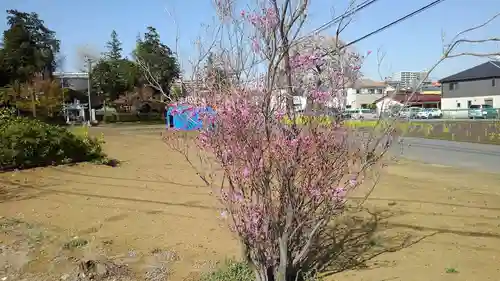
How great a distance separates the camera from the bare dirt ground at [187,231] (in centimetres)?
399

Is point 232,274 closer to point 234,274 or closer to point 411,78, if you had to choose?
point 234,274

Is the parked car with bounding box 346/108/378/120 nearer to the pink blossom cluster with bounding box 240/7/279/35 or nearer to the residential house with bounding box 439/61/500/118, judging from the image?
the pink blossom cluster with bounding box 240/7/279/35

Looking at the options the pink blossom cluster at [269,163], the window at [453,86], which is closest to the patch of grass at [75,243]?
the pink blossom cluster at [269,163]

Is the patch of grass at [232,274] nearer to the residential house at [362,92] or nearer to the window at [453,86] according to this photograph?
the residential house at [362,92]

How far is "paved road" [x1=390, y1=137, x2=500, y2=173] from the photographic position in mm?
12320

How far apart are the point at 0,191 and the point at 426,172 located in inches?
359

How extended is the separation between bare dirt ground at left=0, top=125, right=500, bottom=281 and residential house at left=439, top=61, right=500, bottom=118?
3978cm

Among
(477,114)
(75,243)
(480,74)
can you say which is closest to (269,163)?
(75,243)

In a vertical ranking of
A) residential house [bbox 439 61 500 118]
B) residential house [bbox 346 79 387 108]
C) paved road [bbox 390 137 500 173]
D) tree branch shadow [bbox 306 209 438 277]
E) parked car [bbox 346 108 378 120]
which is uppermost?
residential house [bbox 439 61 500 118]

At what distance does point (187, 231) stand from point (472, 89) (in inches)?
1966

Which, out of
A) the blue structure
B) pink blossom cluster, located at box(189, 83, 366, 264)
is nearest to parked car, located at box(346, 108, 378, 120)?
pink blossom cluster, located at box(189, 83, 366, 264)

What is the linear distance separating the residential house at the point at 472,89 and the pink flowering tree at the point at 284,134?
141 ft

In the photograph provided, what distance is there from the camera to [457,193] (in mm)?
7250

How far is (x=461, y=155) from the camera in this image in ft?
49.0
